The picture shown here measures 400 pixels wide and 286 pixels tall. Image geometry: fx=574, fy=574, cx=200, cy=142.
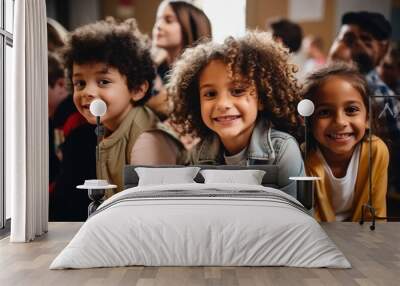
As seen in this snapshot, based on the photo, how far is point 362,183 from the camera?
7.16 m

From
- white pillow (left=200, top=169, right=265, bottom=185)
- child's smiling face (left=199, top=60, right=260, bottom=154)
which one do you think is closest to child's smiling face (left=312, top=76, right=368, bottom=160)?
child's smiling face (left=199, top=60, right=260, bottom=154)

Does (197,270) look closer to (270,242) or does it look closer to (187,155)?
(270,242)

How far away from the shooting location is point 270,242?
174 inches

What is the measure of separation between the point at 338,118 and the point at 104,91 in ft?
9.56

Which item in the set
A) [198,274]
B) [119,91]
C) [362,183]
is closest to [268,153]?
[362,183]

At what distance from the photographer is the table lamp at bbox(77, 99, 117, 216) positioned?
21.1 feet

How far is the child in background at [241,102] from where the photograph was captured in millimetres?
7012

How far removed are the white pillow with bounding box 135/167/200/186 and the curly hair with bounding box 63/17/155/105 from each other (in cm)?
106

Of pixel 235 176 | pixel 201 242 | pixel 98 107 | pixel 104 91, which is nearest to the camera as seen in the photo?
pixel 201 242

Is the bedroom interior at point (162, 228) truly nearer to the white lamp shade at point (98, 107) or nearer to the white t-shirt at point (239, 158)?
the white lamp shade at point (98, 107)

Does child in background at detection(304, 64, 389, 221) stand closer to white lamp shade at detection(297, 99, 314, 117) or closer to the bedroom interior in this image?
the bedroom interior

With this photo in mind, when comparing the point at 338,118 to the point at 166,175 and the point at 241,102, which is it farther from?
the point at 166,175

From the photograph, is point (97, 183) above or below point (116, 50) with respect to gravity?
below

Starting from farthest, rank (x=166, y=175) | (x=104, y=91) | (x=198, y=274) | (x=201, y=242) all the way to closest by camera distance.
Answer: (x=104, y=91) → (x=166, y=175) → (x=201, y=242) → (x=198, y=274)
